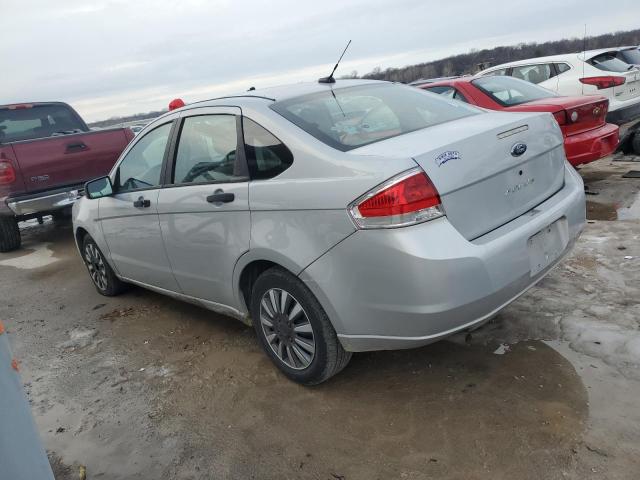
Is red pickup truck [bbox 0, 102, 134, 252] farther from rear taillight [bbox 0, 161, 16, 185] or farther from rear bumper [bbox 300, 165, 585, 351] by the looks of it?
rear bumper [bbox 300, 165, 585, 351]

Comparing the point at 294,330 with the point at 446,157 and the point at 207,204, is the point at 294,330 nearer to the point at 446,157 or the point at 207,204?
the point at 207,204

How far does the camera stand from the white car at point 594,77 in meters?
7.62

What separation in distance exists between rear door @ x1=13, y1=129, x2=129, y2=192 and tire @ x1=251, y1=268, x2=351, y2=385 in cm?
511

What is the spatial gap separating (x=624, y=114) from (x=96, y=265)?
23.8 feet

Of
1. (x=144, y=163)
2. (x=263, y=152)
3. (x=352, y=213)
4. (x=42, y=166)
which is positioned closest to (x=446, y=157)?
(x=352, y=213)

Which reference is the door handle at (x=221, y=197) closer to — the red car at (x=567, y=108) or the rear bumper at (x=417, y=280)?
the rear bumper at (x=417, y=280)

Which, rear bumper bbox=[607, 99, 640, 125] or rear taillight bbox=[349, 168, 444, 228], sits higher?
rear taillight bbox=[349, 168, 444, 228]

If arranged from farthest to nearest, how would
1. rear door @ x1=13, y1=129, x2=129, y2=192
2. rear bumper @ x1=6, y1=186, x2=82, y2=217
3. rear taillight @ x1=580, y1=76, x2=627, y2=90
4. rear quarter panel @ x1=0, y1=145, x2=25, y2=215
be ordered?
rear taillight @ x1=580, y1=76, x2=627, y2=90 → rear door @ x1=13, y1=129, x2=129, y2=192 → rear bumper @ x1=6, y1=186, x2=82, y2=217 → rear quarter panel @ x1=0, y1=145, x2=25, y2=215

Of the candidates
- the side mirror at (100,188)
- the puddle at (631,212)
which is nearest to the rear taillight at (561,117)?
the puddle at (631,212)

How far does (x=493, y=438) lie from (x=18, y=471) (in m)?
1.96

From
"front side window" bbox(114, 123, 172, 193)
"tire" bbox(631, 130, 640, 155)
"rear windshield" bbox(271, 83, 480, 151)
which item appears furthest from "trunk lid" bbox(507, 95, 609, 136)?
"front side window" bbox(114, 123, 172, 193)

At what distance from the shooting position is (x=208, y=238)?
3.31m

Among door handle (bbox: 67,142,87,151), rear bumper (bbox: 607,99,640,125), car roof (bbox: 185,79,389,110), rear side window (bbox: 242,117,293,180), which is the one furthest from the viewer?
rear bumper (bbox: 607,99,640,125)

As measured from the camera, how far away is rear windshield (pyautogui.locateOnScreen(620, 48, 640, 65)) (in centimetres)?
861
